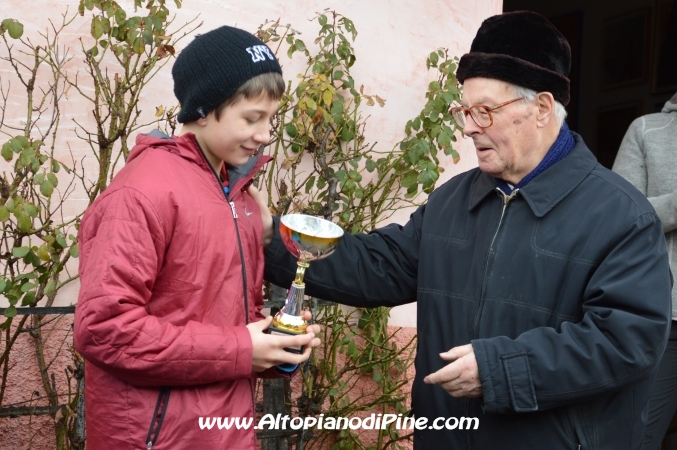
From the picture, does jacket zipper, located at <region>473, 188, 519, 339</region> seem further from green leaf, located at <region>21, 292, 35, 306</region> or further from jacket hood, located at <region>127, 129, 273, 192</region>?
green leaf, located at <region>21, 292, 35, 306</region>

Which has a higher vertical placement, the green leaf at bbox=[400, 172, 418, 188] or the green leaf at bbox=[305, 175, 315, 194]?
the green leaf at bbox=[400, 172, 418, 188]

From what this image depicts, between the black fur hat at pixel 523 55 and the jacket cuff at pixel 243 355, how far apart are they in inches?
45.5

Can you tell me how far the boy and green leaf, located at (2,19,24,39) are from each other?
1315mm

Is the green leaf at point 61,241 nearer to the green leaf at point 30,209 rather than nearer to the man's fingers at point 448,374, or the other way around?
the green leaf at point 30,209

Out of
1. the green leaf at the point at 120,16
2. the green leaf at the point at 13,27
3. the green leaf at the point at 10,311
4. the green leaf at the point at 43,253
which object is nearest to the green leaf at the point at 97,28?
the green leaf at the point at 120,16

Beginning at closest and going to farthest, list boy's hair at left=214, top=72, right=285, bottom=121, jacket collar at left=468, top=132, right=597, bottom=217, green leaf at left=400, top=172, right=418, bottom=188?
1. boy's hair at left=214, top=72, right=285, bottom=121
2. jacket collar at left=468, top=132, right=597, bottom=217
3. green leaf at left=400, top=172, right=418, bottom=188

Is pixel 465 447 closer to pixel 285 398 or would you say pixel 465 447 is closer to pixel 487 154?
pixel 487 154

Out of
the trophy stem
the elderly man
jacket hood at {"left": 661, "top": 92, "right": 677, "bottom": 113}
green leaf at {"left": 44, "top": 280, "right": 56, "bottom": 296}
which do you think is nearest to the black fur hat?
the elderly man

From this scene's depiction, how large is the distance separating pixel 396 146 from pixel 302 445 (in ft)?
5.26

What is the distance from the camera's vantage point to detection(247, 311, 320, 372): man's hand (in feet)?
7.26

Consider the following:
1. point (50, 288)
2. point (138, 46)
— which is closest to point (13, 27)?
point (138, 46)

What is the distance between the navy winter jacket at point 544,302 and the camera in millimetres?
2410

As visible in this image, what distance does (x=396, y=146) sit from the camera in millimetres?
4484

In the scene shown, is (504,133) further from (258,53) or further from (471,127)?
(258,53)
